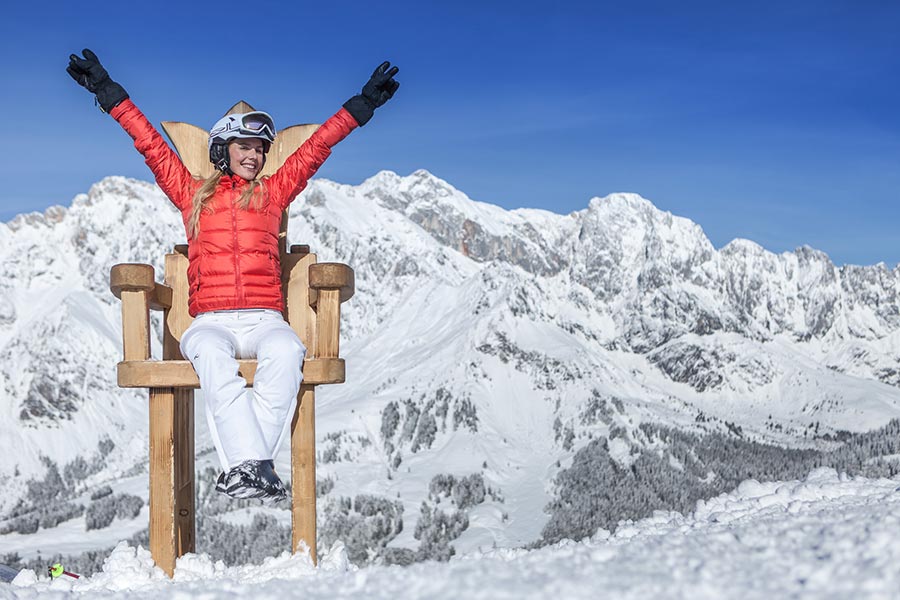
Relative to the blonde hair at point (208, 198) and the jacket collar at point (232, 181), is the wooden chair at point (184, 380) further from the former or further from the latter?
the jacket collar at point (232, 181)

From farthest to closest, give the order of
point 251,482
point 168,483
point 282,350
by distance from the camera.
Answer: point 168,483
point 282,350
point 251,482

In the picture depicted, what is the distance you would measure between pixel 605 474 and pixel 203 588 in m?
144

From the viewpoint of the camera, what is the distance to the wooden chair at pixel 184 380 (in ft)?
21.9

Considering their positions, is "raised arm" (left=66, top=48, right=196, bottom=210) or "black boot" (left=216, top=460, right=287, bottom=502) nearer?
"black boot" (left=216, top=460, right=287, bottom=502)

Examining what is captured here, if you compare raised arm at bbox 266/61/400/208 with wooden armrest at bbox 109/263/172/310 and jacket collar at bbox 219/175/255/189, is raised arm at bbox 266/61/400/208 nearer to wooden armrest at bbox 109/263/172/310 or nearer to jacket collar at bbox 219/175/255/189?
jacket collar at bbox 219/175/255/189

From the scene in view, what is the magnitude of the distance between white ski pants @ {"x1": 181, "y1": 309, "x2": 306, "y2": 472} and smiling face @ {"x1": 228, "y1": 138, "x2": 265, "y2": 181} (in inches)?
57.5

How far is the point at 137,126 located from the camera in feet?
24.3

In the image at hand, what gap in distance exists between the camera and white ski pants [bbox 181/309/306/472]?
6.23 meters

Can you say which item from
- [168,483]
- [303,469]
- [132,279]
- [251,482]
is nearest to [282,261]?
[132,279]

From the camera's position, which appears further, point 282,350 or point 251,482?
point 282,350

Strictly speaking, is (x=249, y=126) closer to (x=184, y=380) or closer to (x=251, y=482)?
(x=184, y=380)

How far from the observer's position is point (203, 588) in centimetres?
435

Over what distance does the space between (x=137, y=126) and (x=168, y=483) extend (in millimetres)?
2873

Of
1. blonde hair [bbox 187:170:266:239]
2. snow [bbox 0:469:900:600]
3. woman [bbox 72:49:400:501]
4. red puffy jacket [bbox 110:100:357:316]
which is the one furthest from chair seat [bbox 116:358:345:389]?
snow [bbox 0:469:900:600]
